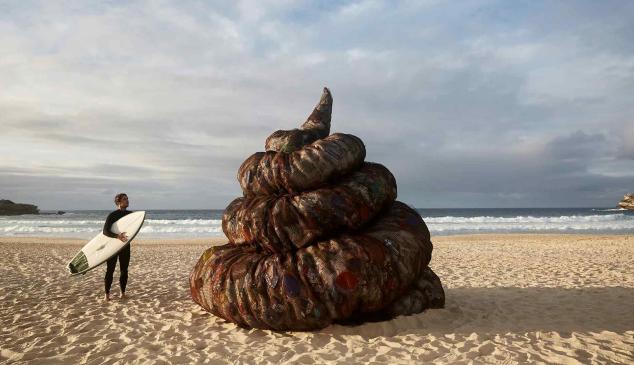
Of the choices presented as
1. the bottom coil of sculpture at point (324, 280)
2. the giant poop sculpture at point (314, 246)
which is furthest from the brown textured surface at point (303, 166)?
the bottom coil of sculpture at point (324, 280)

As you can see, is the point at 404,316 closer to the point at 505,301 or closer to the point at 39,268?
the point at 505,301

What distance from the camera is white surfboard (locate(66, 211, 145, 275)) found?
7848 millimetres

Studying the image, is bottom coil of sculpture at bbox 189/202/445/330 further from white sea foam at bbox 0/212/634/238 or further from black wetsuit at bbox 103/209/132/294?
white sea foam at bbox 0/212/634/238

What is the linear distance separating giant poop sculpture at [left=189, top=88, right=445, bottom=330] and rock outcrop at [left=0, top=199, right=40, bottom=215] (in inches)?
4156

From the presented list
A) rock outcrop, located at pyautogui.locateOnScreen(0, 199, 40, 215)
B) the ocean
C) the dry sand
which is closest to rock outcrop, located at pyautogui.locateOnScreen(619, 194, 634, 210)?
the ocean

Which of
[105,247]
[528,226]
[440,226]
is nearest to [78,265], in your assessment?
[105,247]

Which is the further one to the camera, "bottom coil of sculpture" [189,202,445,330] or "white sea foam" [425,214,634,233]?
"white sea foam" [425,214,634,233]

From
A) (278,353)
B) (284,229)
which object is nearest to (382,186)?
(284,229)

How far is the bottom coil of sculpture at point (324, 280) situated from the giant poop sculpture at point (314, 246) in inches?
0.5

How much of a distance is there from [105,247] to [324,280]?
17.0ft

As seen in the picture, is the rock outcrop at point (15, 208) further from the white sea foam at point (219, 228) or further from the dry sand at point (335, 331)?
the dry sand at point (335, 331)

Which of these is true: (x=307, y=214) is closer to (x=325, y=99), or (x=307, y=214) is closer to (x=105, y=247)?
(x=325, y=99)

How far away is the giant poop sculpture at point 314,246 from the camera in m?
5.22

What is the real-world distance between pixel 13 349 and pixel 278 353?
3.41 metres
